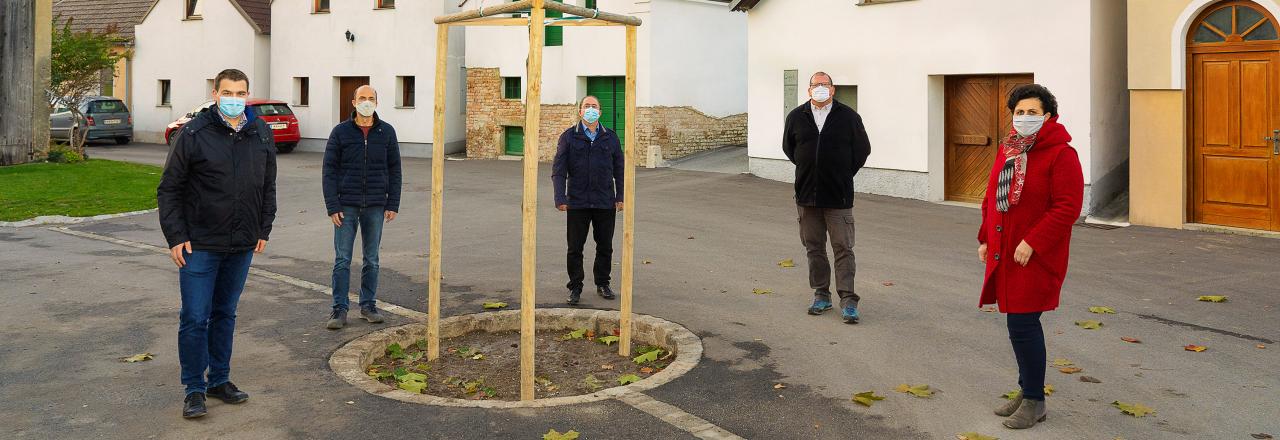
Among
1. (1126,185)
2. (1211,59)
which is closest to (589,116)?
(1211,59)

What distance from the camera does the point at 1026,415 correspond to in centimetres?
577

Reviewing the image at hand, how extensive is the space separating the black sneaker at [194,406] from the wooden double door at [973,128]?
13.7m

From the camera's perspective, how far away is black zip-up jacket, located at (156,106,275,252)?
6078mm

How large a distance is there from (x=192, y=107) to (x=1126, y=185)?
2947cm

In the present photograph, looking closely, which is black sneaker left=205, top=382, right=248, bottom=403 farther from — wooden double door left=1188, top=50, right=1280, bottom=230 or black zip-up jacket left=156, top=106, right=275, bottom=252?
wooden double door left=1188, top=50, right=1280, bottom=230

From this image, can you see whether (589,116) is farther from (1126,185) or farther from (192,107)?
(192,107)

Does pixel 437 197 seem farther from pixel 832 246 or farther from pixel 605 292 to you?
pixel 832 246

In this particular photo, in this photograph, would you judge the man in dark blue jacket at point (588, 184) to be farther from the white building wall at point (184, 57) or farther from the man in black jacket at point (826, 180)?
the white building wall at point (184, 57)

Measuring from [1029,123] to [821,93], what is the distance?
3.06 metres

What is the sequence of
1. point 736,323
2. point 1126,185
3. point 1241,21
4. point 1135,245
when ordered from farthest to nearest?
1. point 1126,185
2. point 1241,21
3. point 1135,245
4. point 736,323

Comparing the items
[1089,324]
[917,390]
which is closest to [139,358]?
[917,390]

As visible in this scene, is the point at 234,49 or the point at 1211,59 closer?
the point at 1211,59

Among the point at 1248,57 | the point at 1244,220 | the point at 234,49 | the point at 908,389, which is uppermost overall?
the point at 234,49

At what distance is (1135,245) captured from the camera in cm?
1304
